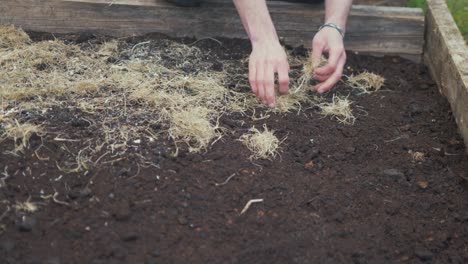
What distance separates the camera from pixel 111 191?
92.8 inches

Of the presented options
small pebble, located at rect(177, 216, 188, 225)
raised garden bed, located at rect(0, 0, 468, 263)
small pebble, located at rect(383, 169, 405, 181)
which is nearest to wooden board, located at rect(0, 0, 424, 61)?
raised garden bed, located at rect(0, 0, 468, 263)

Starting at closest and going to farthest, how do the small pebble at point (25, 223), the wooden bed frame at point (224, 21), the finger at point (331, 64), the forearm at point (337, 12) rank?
the small pebble at point (25, 223), the finger at point (331, 64), the forearm at point (337, 12), the wooden bed frame at point (224, 21)

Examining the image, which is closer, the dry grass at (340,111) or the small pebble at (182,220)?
the small pebble at (182,220)

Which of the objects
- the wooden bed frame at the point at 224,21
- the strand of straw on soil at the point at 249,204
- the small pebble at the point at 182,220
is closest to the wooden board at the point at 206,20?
the wooden bed frame at the point at 224,21

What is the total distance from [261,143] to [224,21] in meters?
1.12

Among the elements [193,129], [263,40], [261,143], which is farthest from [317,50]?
[193,129]

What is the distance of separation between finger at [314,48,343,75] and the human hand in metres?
0.20

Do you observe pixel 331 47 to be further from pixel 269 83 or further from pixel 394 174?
pixel 394 174

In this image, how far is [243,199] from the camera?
244 cm

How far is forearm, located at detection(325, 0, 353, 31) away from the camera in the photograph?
10.3ft

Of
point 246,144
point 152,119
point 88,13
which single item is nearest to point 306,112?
point 246,144

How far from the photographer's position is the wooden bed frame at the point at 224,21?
355cm

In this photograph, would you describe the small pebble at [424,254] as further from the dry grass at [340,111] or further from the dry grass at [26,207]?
the dry grass at [26,207]

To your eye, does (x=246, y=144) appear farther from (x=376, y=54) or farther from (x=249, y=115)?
(x=376, y=54)
